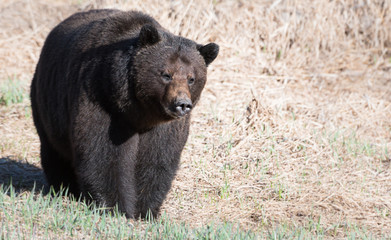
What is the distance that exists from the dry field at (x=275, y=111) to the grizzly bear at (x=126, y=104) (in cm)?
86

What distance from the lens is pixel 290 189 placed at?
6926mm

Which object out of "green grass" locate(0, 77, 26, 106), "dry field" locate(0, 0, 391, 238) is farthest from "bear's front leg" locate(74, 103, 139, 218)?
"green grass" locate(0, 77, 26, 106)

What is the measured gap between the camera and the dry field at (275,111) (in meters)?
6.72

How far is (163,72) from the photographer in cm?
521

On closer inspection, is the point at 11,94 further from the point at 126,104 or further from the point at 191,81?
the point at 191,81

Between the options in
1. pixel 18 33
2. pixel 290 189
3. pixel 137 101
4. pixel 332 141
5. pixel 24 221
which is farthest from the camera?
pixel 18 33

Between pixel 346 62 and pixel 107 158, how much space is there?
7.37 meters

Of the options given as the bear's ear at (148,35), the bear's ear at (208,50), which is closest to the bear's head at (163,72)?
the bear's ear at (148,35)

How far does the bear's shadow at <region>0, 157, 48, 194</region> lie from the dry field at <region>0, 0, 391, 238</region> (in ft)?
0.11

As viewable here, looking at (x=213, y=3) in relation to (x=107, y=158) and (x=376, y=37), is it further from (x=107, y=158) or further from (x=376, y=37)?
(x=107, y=158)

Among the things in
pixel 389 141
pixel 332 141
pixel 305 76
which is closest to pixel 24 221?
pixel 332 141

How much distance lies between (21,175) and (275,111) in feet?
12.1

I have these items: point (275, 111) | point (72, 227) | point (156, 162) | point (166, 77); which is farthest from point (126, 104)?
point (275, 111)

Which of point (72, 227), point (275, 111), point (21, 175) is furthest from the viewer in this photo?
point (275, 111)
